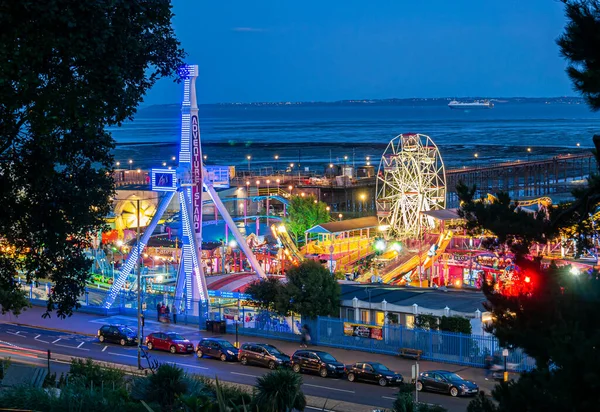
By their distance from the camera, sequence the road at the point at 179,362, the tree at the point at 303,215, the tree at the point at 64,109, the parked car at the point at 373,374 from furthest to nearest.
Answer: the tree at the point at 303,215, the parked car at the point at 373,374, the road at the point at 179,362, the tree at the point at 64,109

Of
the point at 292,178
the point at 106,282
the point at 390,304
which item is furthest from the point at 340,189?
the point at 390,304

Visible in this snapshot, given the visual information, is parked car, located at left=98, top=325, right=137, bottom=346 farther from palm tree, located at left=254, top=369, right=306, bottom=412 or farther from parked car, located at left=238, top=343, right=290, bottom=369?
palm tree, located at left=254, top=369, right=306, bottom=412

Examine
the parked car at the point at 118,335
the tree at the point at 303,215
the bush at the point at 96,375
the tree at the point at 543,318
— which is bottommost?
the parked car at the point at 118,335

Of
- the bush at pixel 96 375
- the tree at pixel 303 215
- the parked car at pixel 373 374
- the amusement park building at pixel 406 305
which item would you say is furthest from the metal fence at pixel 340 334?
the tree at pixel 303 215

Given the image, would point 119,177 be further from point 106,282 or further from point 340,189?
point 106,282

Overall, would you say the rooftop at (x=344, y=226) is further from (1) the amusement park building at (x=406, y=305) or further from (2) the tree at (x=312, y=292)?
(2) the tree at (x=312, y=292)

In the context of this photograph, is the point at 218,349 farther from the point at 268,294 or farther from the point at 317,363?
the point at 268,294

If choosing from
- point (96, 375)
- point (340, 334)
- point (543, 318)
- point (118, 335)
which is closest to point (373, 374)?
point (340, 334)
